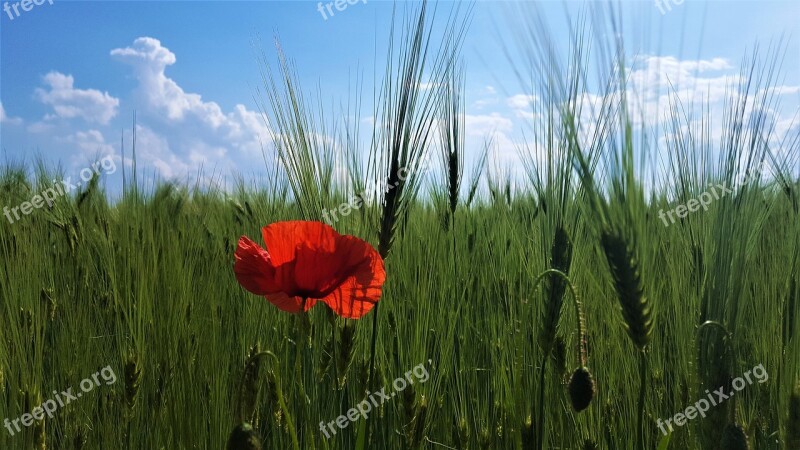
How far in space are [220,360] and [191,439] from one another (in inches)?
6.8

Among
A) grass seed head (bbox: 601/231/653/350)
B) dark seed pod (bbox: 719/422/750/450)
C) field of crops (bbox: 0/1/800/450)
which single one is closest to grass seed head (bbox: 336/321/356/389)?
field of crops (bbox: 0/1/800/450)

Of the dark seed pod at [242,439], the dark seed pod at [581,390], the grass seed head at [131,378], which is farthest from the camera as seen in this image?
the grass seed head at [131,378]

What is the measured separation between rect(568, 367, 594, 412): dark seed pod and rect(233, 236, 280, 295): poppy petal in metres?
0.48

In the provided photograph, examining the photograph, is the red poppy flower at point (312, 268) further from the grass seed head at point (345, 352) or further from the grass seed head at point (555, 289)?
the grass seed head at point (555, 289)

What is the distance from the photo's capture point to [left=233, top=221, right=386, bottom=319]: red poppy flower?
0.97m

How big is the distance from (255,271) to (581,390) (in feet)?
1.74

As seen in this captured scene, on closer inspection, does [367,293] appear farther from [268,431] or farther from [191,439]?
[268,431]

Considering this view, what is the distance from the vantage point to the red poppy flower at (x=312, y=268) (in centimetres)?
97

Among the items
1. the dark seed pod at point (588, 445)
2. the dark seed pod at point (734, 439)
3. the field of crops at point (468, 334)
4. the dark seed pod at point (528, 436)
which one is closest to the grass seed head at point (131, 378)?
the field of crops at point (468, 334)

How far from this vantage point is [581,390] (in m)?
0.88

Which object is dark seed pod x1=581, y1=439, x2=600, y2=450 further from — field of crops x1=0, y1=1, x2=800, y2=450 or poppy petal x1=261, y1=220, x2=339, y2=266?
poppy petal x1=261, y1=220, x2=339, y2=266

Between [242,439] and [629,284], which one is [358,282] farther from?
[629,284]

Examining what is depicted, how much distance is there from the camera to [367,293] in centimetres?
99

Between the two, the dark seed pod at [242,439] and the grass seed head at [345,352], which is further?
the grass seed head at [345,352]
